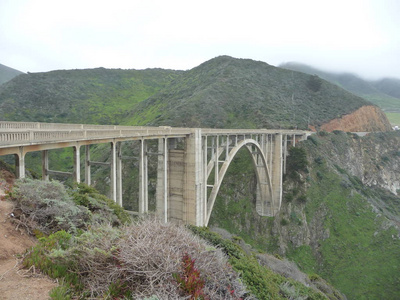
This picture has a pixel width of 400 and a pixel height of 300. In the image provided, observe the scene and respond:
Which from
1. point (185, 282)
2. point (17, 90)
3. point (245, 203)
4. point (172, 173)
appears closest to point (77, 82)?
point (17, 90)

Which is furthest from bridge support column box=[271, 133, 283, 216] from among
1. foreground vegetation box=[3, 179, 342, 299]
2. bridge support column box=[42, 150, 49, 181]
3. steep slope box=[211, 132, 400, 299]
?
foreground vegetation box=[3, 179, 342, 299]

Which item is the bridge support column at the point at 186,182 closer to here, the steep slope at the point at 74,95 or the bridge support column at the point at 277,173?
the bridge support column at the point at 277,173

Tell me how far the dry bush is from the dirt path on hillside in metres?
0.50

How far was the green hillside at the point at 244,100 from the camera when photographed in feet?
162

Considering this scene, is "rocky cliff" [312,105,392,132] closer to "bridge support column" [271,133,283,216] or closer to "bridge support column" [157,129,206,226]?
"bridge support column" [271,133,283,216]

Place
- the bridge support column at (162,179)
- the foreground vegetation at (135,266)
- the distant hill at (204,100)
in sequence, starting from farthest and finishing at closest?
1. the distant hill at (204,100)
2. the bridge support column at (162,179)
3. the foreground vegetation at (135,266)

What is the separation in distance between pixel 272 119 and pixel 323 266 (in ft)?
92.6

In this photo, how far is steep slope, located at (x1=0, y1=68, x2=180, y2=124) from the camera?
58844mm

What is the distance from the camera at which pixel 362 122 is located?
189ft

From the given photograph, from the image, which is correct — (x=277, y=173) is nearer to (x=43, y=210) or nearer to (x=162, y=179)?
(x=162, y=179)

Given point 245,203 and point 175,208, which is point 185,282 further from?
point 245,203

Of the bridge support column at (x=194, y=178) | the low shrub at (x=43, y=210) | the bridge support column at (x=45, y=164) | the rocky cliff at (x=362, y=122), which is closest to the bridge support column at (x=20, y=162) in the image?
the low shrub at (x=43, y=210)

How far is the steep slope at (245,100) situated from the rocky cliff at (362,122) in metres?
1.07

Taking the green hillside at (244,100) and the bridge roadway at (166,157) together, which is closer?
the bridge roadway at (166,157)
